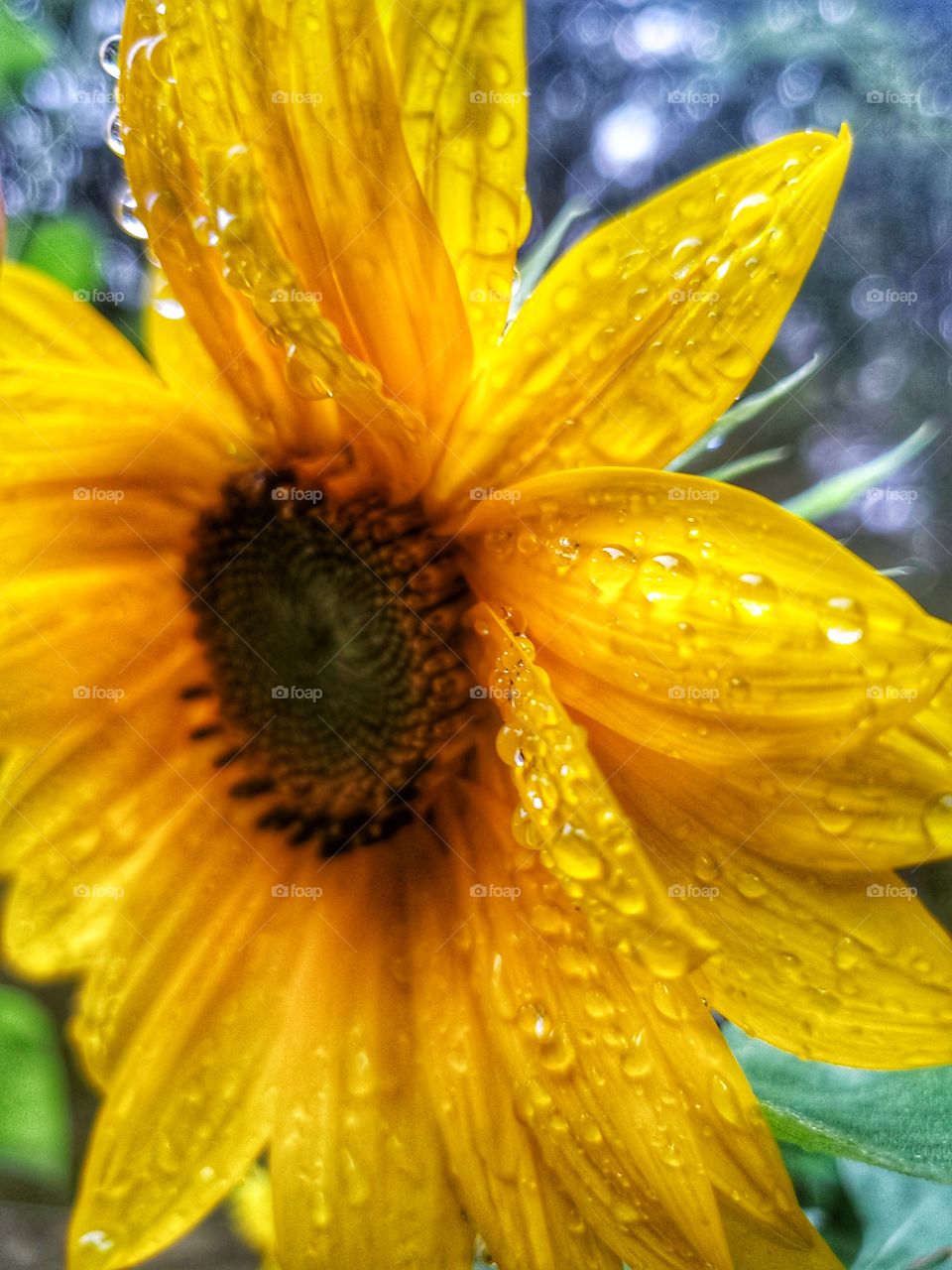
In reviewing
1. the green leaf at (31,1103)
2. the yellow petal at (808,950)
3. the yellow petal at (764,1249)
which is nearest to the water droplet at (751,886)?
the yellow petal at (808,950)

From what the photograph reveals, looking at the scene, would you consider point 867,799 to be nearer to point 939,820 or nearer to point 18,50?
point 939,820

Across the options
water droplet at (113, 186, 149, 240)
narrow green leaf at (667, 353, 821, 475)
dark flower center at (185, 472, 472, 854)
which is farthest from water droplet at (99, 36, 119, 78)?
narrow green leaf at (667, 353, 821, 475)

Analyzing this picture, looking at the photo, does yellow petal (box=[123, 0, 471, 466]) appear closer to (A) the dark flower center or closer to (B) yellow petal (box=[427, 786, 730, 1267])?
(A) the dark flower center

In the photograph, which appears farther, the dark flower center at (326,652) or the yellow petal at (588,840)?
the dark flower center at (326,652)

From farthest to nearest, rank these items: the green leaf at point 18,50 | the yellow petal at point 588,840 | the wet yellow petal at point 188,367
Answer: the green leaf at point 18,50, the wet yellow petal at point 188,367, the yellow petal at point 588,840

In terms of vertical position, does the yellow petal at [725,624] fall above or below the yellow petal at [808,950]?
above

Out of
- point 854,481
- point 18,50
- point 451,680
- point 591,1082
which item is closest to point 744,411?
point 854,481

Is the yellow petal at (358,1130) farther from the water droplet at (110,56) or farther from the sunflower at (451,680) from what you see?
the water droplet at (110,56)
